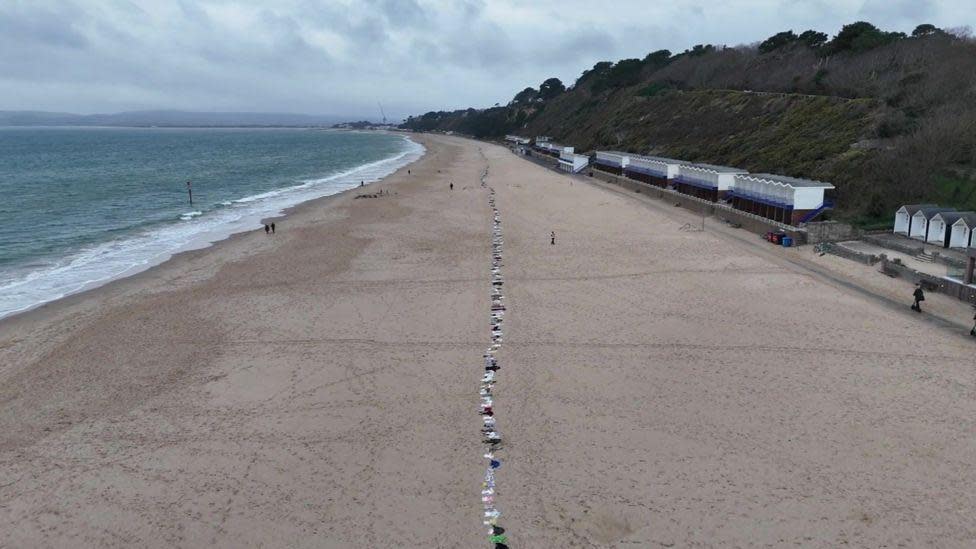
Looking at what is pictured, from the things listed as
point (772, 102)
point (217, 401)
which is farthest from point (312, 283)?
point (772, 102)

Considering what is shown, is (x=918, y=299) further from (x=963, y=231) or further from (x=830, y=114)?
(x=830, y=114)

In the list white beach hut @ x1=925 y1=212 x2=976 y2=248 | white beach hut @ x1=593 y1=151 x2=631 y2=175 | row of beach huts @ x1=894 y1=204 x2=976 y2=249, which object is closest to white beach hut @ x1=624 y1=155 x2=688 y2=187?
white beach hut @ x1=593 y1=151 x2=631 y2=175

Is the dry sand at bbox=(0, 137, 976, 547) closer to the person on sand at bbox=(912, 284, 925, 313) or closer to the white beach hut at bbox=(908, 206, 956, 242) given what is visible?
the person on sand at bbox=(912, 284, 925, 313)

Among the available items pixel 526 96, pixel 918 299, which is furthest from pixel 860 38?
pixel 526 96

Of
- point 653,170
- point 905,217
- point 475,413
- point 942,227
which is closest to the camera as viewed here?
point 475,413

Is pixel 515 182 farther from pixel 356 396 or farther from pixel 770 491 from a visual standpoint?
pixel 770 491

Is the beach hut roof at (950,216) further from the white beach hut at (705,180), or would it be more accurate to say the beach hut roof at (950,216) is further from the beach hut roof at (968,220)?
the white beach hut at (705,180)

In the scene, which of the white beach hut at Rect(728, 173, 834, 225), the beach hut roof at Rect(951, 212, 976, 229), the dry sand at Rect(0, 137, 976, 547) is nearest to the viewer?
the dry sand at Rect(0, 137, 976, 547)
